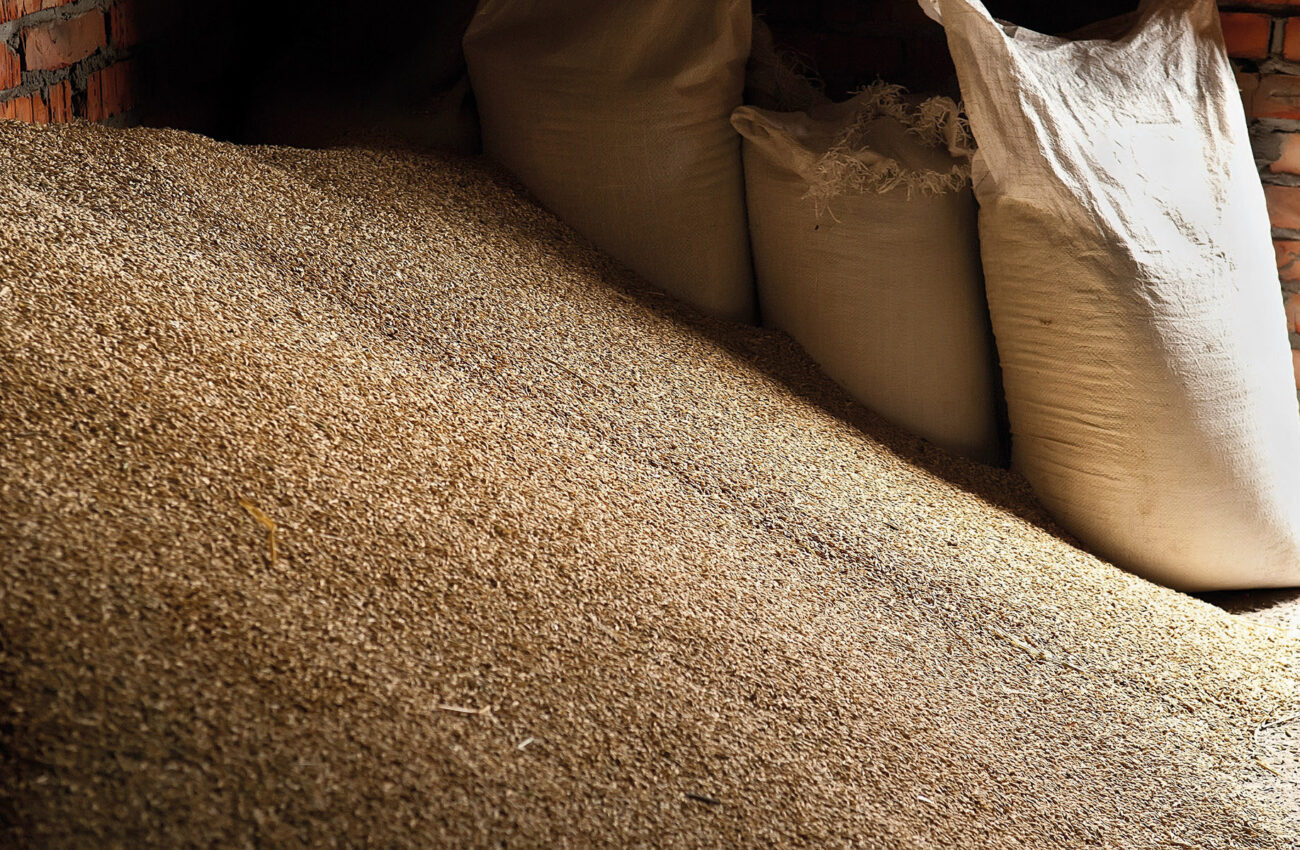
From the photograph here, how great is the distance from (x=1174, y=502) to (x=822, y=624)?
695 millimetres

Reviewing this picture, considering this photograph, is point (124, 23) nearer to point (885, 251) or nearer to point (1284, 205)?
point (885, 251)

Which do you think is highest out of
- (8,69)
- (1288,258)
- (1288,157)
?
(8,69)

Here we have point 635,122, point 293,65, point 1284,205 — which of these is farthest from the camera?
point 293,65

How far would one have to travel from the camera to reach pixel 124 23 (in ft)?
6.29

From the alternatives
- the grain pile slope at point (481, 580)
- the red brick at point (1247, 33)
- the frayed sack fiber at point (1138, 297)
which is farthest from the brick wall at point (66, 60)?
the red brick at point (1247, 33)

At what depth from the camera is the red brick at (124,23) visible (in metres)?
1.88

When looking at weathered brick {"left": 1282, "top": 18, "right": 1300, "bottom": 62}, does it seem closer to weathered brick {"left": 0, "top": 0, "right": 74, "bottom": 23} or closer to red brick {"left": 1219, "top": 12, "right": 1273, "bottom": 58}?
red brick {"left": 1219, "top": 12, "right": 1273, "bottom": 58}

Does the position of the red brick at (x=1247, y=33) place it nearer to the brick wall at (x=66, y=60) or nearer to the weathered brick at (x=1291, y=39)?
the weathered brick at (x=1291, y=39)

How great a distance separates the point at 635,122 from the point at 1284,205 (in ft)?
3.99

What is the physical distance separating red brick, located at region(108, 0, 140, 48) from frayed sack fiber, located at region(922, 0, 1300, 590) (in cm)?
135

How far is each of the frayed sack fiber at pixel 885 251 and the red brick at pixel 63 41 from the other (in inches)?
42.0

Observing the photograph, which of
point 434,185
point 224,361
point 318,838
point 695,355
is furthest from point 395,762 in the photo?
point 434,185

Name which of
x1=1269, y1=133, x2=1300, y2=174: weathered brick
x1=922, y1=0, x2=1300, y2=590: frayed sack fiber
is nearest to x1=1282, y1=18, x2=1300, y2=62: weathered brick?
x1=1269, y1=133, x2=1300, y2=174: weathered brick

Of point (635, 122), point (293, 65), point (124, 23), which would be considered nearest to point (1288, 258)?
point (635, 122)
